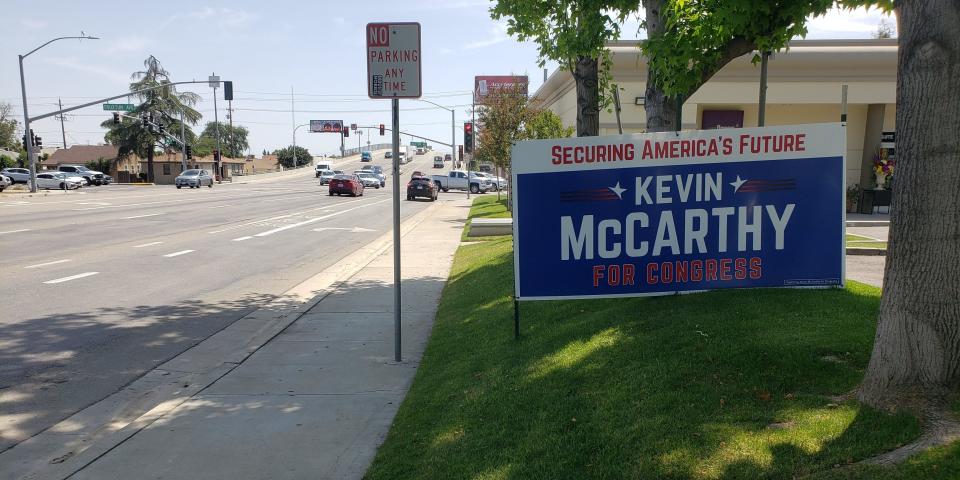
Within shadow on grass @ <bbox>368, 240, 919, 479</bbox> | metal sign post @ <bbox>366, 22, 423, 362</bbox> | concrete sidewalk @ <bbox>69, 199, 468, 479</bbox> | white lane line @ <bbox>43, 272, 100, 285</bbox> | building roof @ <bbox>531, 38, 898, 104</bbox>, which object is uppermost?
building roof @ <bbox>531, 38, 898, 104</bbox>

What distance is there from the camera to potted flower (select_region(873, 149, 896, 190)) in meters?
21.1

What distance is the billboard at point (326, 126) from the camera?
139625mm

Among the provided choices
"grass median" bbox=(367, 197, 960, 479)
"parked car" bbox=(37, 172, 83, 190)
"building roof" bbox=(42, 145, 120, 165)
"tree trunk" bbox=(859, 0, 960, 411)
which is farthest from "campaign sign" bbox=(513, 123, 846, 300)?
"building roof" bbox=(42, 145, 120, 165)

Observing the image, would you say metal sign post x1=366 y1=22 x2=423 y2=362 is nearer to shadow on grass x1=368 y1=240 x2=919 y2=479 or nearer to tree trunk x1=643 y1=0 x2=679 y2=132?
shadow on grass x1=368 y1=240 x2=919 y2=479

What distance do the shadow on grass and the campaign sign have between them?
1.03 feet

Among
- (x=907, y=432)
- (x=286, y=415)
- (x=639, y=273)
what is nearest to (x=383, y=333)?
(x=286, y=415)

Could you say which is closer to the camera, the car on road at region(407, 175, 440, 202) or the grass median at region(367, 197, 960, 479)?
the grass median at region(367, 197, 960, 479)

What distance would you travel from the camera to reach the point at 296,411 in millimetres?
5551

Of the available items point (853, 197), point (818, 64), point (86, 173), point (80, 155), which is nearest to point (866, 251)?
point (818, 64)

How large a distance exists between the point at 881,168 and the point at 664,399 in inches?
806

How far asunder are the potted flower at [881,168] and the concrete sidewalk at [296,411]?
1762cm

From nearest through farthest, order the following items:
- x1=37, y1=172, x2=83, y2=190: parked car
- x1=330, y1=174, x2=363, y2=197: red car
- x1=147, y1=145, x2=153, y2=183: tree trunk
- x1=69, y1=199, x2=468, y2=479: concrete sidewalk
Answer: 1. x1=69, y1=199, x2=468, y2=479: concrete sidewalk
2. x1=330, y1=174, x2=363, y2=197: red car
3. x1=37, y1=172, x2=83, y2=190: parked car
4. x1=147, y1=145, x2=153, y2=183: tree trunk

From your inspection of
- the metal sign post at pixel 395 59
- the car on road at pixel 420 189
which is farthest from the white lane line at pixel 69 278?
the car on road at pixel 420 189

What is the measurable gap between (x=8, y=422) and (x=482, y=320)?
4.43 metres
